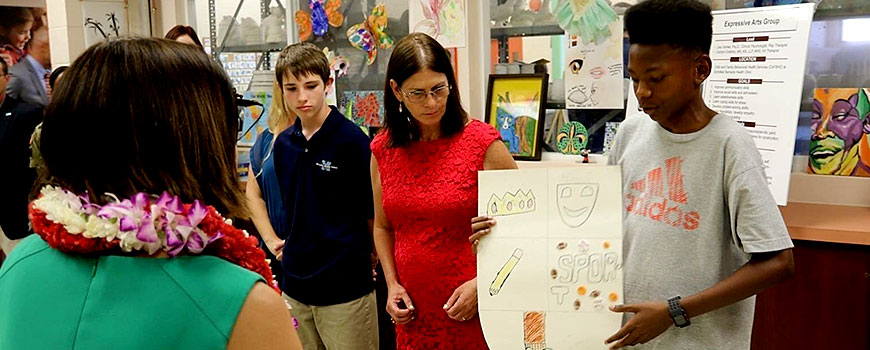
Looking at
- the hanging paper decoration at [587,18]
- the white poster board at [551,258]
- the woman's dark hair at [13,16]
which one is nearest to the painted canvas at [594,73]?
the hanging paper decoration at [587,18]

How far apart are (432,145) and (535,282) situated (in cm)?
52

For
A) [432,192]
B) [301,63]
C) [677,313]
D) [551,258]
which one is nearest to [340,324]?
[432,192]

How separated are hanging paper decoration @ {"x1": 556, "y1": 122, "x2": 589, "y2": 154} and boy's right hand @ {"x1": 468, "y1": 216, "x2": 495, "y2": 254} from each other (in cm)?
155

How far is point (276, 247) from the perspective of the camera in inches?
112

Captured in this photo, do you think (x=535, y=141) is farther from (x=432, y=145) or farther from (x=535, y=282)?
(x=535, y=282)

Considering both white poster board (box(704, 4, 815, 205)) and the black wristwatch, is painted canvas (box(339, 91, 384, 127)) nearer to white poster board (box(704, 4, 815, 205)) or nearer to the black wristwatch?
white poster board (box(704, 4, 815, 205))

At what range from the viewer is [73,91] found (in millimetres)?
1095

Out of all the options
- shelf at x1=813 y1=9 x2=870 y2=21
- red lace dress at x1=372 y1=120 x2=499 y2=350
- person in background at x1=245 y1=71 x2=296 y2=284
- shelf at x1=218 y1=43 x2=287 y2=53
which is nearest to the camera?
red lace dress at x1=372 y1=120 x2=499 y2=350

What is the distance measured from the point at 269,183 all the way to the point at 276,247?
243mm

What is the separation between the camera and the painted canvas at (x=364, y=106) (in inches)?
158

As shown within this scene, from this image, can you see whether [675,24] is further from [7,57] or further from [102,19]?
[7,57]

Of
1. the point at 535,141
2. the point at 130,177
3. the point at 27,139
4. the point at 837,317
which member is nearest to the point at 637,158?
the point at 130,177

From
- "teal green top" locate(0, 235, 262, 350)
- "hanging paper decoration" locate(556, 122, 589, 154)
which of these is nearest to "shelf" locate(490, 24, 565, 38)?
"hanging paper decoration" locate(556, 122, 589, 154)

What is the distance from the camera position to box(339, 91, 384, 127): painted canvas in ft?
13.2
